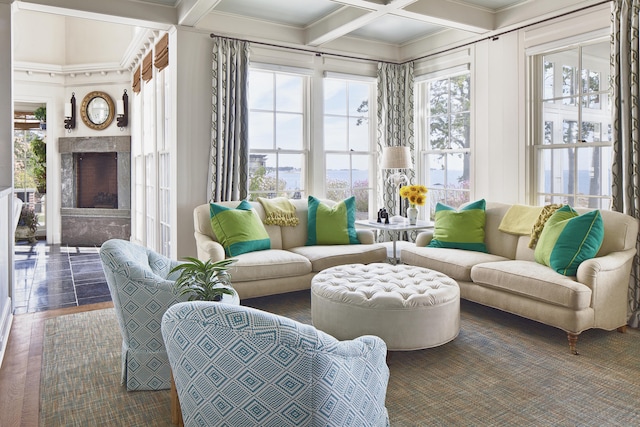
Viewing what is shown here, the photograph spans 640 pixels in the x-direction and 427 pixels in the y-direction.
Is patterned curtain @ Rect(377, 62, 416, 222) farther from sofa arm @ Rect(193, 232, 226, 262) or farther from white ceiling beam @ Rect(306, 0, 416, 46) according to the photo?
sofa arm @ Rect(193, 232, 226, 262)

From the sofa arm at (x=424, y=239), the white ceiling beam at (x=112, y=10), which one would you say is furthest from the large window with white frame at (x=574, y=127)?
the white ceiling beam at (x=112, y=10)

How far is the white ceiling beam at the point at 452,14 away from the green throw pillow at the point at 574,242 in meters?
2.28

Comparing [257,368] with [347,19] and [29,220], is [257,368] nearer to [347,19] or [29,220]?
[347,19]

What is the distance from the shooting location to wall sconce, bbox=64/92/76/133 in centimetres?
806

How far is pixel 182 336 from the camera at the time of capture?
1.54m

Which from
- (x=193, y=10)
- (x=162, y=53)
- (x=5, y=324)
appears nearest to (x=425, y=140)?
(x=193, y=10)

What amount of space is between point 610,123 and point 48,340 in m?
4.80

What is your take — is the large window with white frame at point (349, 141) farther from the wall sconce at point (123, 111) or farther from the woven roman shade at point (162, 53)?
the wall sconce at point (123, 111)

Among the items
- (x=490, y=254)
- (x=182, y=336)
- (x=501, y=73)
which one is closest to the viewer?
(x=182, y=336)

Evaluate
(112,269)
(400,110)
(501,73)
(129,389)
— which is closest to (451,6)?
(501,73)

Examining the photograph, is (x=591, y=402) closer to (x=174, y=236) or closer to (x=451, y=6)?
(x=451, y=6)

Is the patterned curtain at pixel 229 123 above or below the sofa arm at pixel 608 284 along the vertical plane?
above

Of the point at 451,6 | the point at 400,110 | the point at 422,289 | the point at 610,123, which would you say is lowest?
the point at 422,289

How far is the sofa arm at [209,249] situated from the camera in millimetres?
4254
